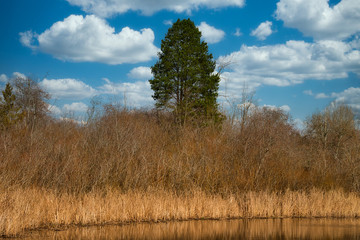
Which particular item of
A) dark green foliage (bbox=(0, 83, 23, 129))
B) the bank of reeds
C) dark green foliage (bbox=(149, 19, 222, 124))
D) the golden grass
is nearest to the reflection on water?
the golden grass

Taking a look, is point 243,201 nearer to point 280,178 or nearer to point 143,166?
point 280,178

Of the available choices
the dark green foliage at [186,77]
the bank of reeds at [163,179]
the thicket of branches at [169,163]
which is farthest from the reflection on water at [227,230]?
the dark green foliage at [186,77]

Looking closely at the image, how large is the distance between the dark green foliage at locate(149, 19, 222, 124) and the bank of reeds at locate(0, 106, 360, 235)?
26.1ft

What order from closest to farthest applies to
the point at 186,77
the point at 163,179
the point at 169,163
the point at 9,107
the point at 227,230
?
1. the point at 227,230
2. the point at 163,179
3. the point at 169,163
4. the point at 186,77
5. the point at 9,107

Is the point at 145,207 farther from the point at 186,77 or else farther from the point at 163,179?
the point at 186,77

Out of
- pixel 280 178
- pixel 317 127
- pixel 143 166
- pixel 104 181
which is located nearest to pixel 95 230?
pixel 104 181

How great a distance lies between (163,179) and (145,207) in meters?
3.30

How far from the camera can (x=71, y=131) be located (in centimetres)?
2453

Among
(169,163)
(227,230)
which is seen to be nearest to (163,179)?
(169,163)

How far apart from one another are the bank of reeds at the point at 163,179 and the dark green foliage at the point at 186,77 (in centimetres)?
796

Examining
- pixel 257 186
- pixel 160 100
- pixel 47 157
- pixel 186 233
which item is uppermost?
pixel 160 100

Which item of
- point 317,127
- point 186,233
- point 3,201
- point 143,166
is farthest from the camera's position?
point 317,127

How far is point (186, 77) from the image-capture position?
32.5 meters

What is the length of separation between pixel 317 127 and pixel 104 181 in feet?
111
